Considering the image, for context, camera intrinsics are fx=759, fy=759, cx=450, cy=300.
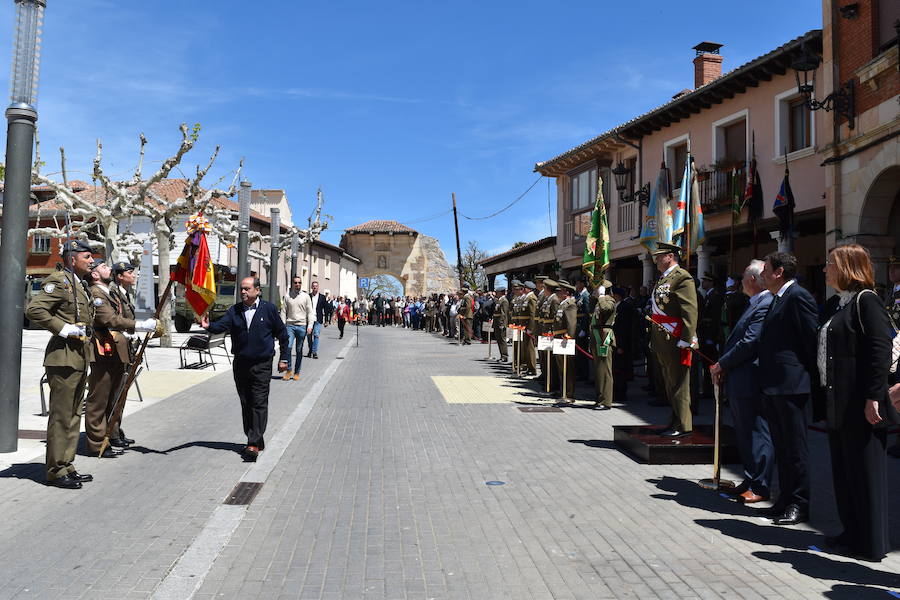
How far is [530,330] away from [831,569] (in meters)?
10.6

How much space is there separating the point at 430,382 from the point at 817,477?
831 centimetres

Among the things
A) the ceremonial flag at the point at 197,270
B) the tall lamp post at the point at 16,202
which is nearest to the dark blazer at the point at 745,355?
the ceremonial flag at the point at 197,270

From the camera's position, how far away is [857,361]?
14.2 ft

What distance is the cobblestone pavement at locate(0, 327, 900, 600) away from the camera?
153 inches

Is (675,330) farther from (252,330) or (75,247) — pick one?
(75,247)

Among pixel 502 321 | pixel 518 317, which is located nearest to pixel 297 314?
pixel 518 317

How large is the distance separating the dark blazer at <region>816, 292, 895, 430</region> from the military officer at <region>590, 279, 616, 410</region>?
570 cm

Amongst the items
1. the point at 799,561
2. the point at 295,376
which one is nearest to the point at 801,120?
the point at 295,376

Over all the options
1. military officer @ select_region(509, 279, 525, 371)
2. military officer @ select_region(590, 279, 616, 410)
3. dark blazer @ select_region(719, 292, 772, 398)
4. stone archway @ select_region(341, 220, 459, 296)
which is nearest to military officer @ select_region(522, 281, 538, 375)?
military officer @ select_region(509, 279, 525, 371)

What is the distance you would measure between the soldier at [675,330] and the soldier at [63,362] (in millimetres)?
5112

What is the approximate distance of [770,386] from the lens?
526 centimetres

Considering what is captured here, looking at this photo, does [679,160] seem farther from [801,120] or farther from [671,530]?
[671,530]

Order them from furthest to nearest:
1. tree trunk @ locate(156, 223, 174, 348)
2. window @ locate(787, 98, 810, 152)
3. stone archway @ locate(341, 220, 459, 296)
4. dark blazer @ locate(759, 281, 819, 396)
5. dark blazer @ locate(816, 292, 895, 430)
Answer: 1. stone archway @ locate(341, 220, 459, 296)
2. tree trunk @ locate(156, 223, 174, 348)
3. window @ locate(787, 98, 810, 152)
4. dark blazer @ locate(759, 281, 819, 396)
5. dark blazer @ locate(816, 292, 895, 430)

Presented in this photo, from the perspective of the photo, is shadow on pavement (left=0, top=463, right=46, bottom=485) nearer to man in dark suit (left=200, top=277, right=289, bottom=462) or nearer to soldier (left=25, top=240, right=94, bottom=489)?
soldier (left=25, top=240, right=94, bottom=489)
